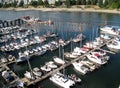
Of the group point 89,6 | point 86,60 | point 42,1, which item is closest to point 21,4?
point 42,1

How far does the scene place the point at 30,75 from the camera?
4419cm

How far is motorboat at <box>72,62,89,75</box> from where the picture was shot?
4593cm

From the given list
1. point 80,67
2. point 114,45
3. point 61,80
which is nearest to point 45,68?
point 61,80

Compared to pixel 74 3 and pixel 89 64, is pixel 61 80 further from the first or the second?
pixel 74 3

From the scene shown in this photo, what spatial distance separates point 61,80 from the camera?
41969mm

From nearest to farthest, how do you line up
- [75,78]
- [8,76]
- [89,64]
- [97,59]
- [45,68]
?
[75,78], [8,76], [45,68], [89,64], [97,59]

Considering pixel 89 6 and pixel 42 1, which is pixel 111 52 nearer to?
pixel 89 6

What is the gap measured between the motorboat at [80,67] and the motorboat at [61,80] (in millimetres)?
5021

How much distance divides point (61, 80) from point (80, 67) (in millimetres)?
6997

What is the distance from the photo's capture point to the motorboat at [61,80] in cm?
4088

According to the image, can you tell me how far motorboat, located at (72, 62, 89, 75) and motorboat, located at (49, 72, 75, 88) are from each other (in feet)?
16.5

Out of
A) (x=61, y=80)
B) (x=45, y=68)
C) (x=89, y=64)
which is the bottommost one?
(x=61, y=80)

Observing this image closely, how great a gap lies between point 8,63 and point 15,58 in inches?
139

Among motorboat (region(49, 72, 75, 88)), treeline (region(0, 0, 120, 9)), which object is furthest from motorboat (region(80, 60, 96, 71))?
treeline (region(0, 0, 120, 9))
